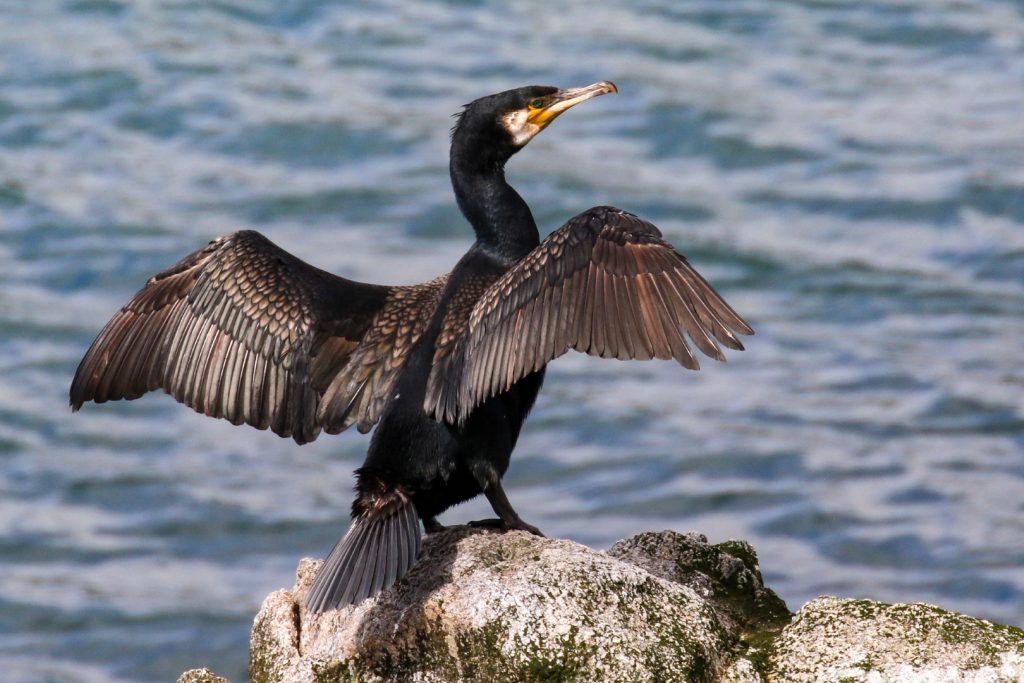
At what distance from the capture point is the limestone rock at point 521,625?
438 centimetres

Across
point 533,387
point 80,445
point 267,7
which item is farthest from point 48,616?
point 267,7

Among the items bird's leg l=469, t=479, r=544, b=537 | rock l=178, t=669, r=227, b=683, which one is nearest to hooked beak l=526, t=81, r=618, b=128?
bird's leg l=469, t=479, r=544, b=537

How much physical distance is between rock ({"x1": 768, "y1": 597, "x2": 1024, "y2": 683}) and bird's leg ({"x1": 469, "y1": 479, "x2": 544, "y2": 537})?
2.82 feet

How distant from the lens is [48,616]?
8367mm

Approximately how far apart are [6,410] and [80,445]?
24.7 inches

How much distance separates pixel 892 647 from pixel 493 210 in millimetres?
2025

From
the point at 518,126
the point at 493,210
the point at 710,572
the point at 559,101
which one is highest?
the point at 559,101

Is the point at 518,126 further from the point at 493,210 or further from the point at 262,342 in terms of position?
the point at 262,342

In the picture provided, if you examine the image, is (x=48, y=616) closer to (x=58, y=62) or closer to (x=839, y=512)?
(x=839, y=512)

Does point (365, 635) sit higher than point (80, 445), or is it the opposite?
point (80, 445)

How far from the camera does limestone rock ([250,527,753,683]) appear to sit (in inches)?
172

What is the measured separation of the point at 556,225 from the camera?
38.5ft

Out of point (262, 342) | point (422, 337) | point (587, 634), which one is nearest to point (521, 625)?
point (587, 634)

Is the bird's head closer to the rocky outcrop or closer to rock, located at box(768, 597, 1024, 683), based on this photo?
the rocky outcrop
